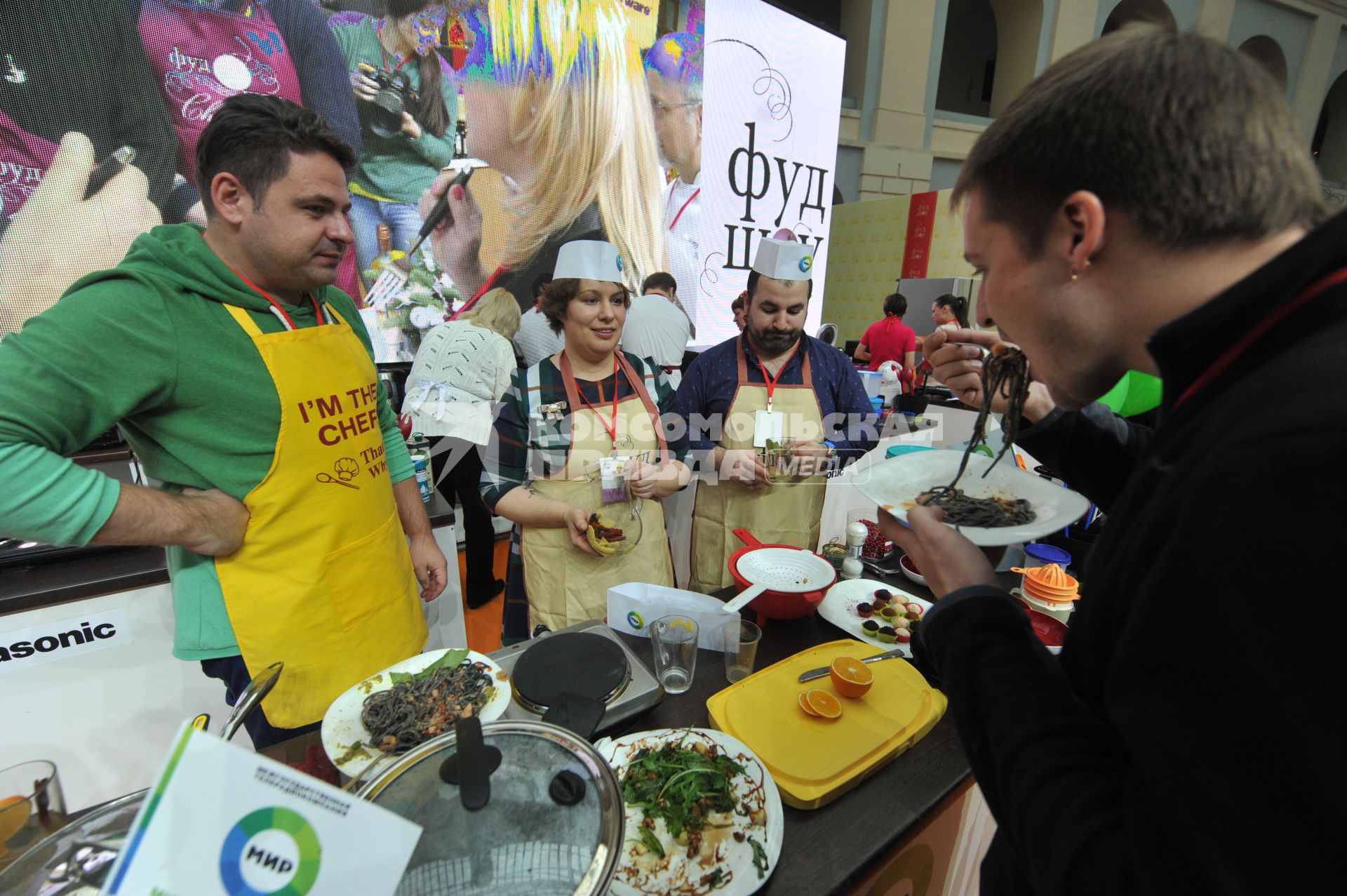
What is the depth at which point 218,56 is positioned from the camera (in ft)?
9.01

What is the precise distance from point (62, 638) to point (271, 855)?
7.22 ft

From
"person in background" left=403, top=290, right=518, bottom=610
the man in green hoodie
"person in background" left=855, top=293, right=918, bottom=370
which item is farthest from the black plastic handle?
"person in background" left=855, top=293, right=918, bottom=370

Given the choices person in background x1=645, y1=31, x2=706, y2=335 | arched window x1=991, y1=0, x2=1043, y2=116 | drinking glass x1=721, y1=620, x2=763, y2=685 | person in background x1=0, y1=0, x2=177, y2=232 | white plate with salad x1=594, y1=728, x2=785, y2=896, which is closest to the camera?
white plate with salad x1=594, y1=728, x2=785, y2=896

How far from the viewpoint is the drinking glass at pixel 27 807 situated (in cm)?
68

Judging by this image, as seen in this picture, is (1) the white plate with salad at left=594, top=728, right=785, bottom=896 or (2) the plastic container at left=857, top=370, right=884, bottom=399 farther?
(2) the plastic container at left=857, top=370, right=884, bottom=399

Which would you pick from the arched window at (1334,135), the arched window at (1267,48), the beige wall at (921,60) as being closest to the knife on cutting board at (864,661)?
the beige wall at (921,60)

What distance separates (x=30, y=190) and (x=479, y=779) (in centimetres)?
360

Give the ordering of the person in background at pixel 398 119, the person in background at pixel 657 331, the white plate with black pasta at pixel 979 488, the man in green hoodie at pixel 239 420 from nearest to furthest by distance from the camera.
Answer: the white plate with black pasta at pixel 979 488, the man in green hoodie at pixel 239 420, the person in background at pixel 398 119, the person in background at pixel 657 331

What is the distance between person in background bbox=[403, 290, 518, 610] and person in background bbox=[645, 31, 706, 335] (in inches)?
A: 73.1

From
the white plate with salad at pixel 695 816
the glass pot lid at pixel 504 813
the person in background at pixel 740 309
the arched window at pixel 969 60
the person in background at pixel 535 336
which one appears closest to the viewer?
the glass pot lid at pixel 504 813

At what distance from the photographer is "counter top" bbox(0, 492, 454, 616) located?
1.72m

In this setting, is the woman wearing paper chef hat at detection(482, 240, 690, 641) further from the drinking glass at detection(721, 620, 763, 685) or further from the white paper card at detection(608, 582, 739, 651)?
the drinking glass at detection(721, 620, 763, 685)

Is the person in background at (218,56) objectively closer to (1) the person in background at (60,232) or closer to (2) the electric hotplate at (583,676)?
(1) the person in background at (60,232)

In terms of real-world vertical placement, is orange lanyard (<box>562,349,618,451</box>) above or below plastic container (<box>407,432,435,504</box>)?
above
